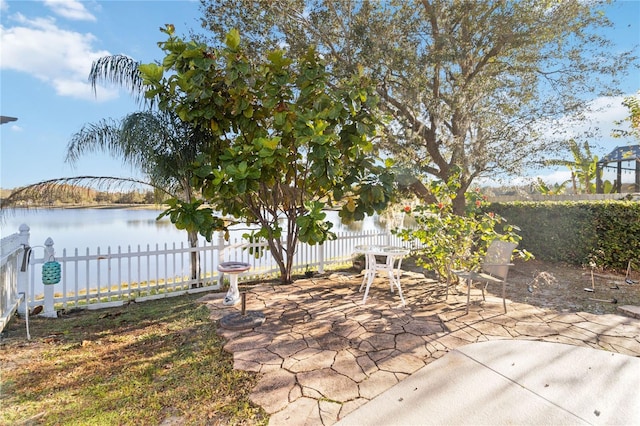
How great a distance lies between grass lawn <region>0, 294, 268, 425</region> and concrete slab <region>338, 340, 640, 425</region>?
102 cm

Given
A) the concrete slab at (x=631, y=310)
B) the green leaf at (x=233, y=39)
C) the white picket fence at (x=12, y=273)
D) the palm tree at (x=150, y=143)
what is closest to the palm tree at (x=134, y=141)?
the palm tree at (x=150, y=143)

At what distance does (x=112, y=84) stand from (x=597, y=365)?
7348 mm

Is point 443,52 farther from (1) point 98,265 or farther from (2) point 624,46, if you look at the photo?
(1) point 98,265

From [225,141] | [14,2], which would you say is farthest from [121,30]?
[225,141]

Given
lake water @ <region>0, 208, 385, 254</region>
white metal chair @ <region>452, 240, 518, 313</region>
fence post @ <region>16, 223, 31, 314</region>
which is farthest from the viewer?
lake water @ <region>0, 208, 385, 254</region>

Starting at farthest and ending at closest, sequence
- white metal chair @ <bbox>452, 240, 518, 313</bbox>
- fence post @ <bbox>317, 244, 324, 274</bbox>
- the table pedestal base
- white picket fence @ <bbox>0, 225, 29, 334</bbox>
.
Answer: fence post @ <bbox>317, 244, 324, 274</bbox> < the table pedestal base < white metal chair @ <bbox>452, 240, 518, 313</bbox> < white picket fence @ <bbox>0, 225, 29, 334</bbox>

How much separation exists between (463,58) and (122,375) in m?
6.95

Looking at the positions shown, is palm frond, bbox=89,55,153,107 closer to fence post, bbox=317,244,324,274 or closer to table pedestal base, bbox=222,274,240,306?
table pedestal base, bbox=222,274,240,306

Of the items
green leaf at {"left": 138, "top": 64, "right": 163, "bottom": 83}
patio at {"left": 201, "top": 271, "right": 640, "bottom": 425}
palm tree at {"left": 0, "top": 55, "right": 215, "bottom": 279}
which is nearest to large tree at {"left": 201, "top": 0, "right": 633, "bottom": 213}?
palm tree at {"left": 0, "top": 55, "right": 215, "bottom": 279}

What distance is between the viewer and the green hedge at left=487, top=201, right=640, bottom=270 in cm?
620

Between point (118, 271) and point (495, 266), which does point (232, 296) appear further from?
point (495, 266)

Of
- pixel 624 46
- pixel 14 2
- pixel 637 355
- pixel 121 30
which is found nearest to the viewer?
pixel 637 355

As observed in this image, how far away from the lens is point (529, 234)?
312 inches

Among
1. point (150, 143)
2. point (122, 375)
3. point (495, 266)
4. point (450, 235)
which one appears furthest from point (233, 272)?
point (495, 266)
